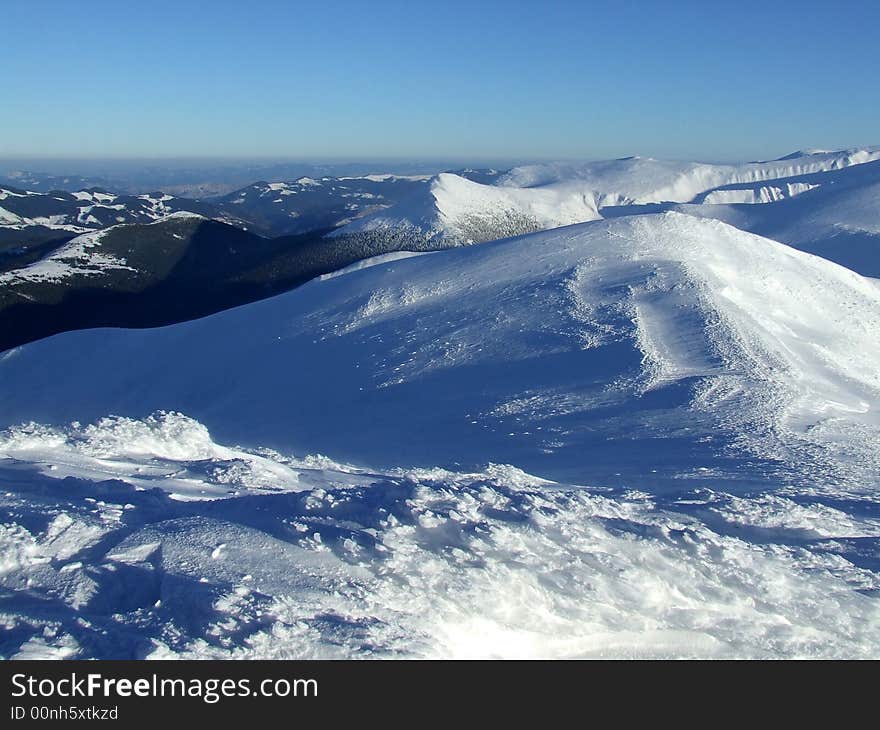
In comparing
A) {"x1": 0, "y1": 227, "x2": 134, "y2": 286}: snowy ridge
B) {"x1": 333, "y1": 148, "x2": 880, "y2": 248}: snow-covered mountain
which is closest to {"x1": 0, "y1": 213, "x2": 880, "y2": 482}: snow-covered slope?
{"x1": 0, "y1": 227, "x2": 134, "y2": 286}: snowy ridge

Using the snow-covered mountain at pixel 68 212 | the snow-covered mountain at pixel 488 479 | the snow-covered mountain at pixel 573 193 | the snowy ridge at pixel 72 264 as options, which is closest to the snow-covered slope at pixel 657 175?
the snow-covered mountain at pixel 573 193

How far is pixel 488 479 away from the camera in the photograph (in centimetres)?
1273

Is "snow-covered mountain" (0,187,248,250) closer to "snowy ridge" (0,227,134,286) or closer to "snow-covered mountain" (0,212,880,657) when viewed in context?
"snowy ridge" (0,227,134,286)

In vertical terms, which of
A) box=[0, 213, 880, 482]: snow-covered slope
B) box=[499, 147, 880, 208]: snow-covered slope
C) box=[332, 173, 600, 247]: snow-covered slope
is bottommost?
box=[0, 213, 880, 482]: snow-covered slope

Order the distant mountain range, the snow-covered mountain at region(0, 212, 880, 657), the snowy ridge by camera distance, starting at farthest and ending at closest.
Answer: the snowy ridge < the distant mountain range < the snow-covered mountain at region(0, 212, 880, 657)

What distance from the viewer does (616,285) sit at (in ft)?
96.2

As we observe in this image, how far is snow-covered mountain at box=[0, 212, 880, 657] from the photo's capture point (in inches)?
302

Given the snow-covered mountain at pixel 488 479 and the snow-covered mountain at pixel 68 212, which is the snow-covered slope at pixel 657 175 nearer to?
the snow-covered mountain at pixel 68 212

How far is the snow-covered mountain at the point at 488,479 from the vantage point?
7.66m

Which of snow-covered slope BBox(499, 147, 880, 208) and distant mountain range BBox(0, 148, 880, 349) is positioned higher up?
snow-covered slope BBox(499, 147, 880, 208)

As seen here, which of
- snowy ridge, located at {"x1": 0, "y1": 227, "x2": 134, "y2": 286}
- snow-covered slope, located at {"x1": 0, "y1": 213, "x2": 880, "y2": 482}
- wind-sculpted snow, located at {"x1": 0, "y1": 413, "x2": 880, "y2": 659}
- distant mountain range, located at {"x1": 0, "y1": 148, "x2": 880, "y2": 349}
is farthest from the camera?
snowy ridge, located at {"x1": 0, "y1": 227, "x2": 134, "y2": 286}

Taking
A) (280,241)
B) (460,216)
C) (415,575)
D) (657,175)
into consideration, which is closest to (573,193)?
(657,175)

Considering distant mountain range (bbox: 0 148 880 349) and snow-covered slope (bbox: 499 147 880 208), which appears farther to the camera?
snow-covered slope (bbox: 499 147 880 208)
